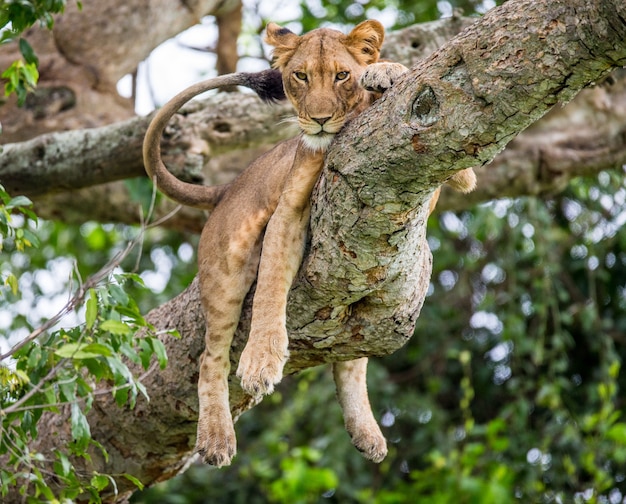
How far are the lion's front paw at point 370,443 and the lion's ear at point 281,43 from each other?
5.46ft

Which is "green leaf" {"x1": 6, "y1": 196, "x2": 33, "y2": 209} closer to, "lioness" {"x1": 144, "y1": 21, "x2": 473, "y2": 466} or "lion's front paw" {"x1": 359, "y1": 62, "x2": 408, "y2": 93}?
"lioness" {"x1": 144, "y1": 21, "x2": 473, "y2": 466}

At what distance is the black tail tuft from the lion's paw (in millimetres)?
1050

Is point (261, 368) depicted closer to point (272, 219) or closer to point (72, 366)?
point (272, 219)

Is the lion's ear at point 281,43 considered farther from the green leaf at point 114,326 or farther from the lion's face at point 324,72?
the green leaf at point 114,326

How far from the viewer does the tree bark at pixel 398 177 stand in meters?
2.53

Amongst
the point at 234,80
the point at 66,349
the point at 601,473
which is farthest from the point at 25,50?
the point at 601,473

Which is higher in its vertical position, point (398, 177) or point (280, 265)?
point (398, 177)

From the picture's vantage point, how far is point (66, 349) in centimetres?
296

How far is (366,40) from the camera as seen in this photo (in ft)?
12.1

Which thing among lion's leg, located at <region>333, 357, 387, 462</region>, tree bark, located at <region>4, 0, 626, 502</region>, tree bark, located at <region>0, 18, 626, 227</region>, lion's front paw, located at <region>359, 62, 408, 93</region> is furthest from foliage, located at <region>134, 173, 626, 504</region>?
lion's front paw, located at <region>359, 62, 408, 93</region>

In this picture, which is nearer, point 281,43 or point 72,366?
point 72,366

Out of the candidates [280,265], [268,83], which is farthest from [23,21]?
[280,265]

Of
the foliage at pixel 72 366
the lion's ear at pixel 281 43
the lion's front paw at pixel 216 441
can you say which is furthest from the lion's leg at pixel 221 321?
the lion's ear at pixel 281 43

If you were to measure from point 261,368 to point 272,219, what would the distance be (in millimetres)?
557
